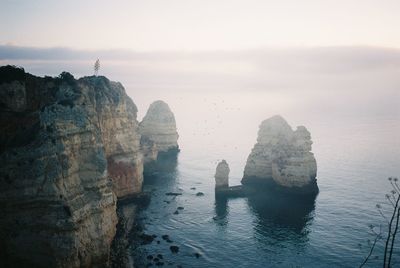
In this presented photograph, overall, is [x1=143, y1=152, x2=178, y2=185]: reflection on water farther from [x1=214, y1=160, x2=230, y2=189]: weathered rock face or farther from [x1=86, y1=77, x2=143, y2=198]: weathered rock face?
[x1=86, y1=77, x2=143, y2=198]: weathered rock face

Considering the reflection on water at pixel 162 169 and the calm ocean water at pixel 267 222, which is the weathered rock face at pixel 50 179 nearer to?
the calm ocean water at pixel 267 222

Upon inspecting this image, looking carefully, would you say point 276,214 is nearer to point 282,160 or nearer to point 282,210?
point 282,210

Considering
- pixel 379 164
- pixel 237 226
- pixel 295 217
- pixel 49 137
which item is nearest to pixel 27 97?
pixel 49 137

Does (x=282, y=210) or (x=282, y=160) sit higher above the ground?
(x=282, y=160)

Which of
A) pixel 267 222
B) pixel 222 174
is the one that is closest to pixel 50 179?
pixel 267 222

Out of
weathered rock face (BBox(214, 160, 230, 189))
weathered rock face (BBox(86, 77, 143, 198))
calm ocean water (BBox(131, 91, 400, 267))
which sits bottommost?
calm ocean water (BBox(131, 91, 400, 267))

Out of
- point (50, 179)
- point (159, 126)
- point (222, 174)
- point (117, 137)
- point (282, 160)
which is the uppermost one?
point (159, 126)

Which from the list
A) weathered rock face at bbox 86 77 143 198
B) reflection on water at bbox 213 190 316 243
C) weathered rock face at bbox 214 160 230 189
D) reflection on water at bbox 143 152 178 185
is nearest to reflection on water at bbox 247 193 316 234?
reflection on water at bbox 213 190 316 243
